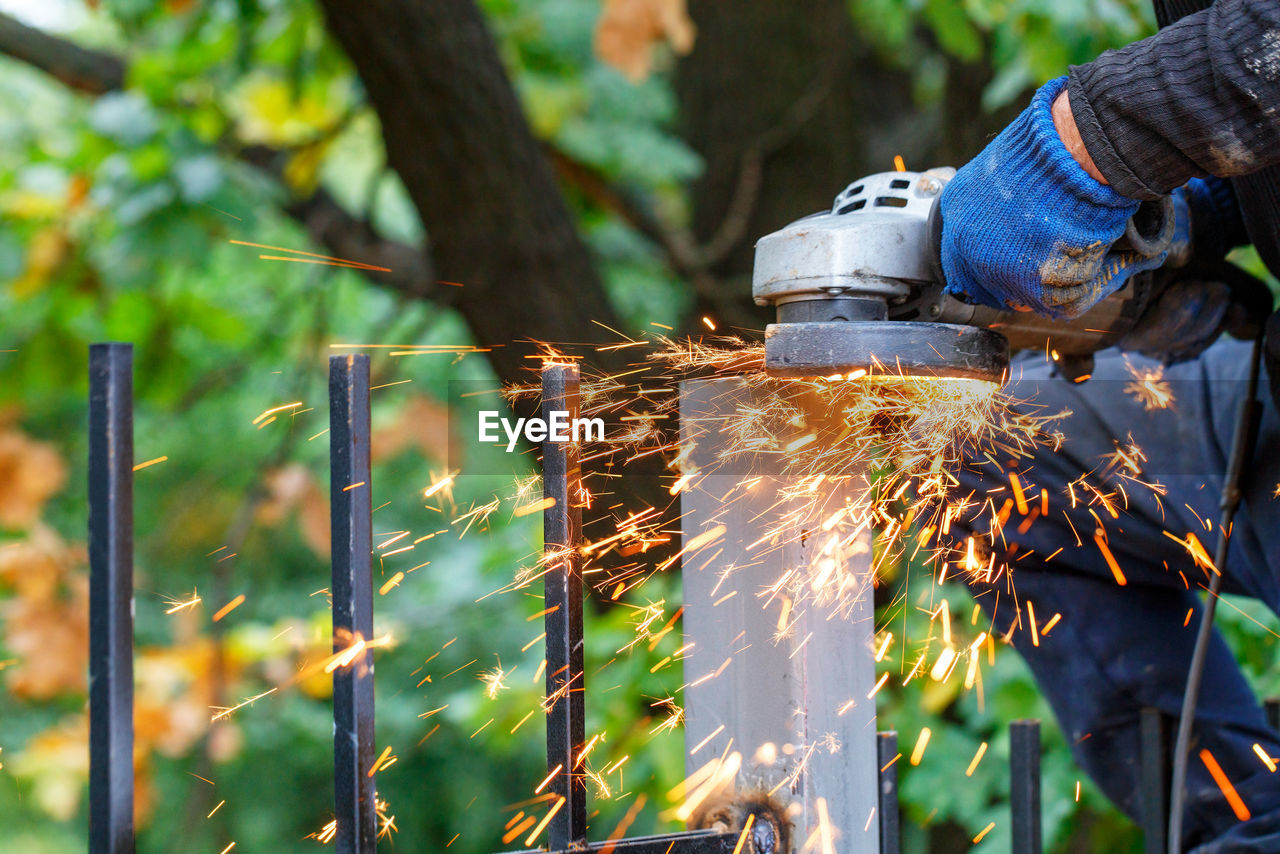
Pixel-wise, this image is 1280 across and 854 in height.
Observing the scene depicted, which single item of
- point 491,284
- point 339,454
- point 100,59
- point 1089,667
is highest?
point 100,59

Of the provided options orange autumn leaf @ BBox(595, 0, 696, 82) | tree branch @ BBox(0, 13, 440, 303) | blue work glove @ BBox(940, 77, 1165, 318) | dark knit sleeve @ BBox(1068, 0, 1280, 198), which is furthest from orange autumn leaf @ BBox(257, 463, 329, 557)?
dark knit sleeve @ BBox(1068, 0, 1280, 198)

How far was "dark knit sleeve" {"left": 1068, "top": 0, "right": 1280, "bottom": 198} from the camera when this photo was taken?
36.1 inches

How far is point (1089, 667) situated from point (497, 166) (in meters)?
1.54

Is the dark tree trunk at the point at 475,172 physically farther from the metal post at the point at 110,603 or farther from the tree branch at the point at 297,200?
the metal post at the point at 110,603

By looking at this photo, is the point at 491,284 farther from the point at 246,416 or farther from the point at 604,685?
the point at 246,416

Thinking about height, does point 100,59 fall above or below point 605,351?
above

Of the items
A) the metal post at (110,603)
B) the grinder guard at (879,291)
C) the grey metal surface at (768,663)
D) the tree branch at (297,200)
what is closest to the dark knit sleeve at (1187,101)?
the grinder guard at (879,291)

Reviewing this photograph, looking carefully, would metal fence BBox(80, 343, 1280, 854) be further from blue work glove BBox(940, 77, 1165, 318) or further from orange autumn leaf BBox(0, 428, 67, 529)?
orange autumn leaf BBox(0, 428, 67, 529)

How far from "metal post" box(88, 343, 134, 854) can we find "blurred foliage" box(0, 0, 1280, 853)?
2.08 feet

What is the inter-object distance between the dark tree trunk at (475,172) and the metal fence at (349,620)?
49.6 inches

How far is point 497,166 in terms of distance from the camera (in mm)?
2240

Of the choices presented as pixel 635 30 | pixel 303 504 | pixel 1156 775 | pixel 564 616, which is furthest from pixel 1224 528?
pixel 303 504

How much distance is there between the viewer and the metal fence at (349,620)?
85cm

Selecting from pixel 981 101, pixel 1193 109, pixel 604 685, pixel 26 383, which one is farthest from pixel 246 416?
pixel 1193 109
